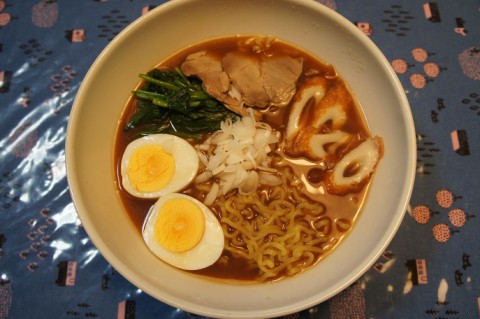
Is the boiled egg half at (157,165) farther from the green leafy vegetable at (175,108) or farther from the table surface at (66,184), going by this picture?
the table surface at (66,184)

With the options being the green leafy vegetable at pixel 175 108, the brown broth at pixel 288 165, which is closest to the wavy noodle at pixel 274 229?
the brown broth at pixel 288 165

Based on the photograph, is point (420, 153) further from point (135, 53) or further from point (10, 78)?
point (10, 78)

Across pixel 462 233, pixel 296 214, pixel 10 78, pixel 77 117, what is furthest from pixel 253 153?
pixel 10 78

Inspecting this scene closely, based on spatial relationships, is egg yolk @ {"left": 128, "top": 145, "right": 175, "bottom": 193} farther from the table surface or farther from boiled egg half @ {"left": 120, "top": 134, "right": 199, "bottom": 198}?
the table surface

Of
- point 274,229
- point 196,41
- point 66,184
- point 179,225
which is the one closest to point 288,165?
point 274,229

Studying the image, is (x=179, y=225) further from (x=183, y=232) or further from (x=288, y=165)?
(x=288, y=165)

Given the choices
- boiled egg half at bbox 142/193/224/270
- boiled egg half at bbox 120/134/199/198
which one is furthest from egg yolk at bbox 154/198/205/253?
boiled egg half at bbox 120/134/199/198
